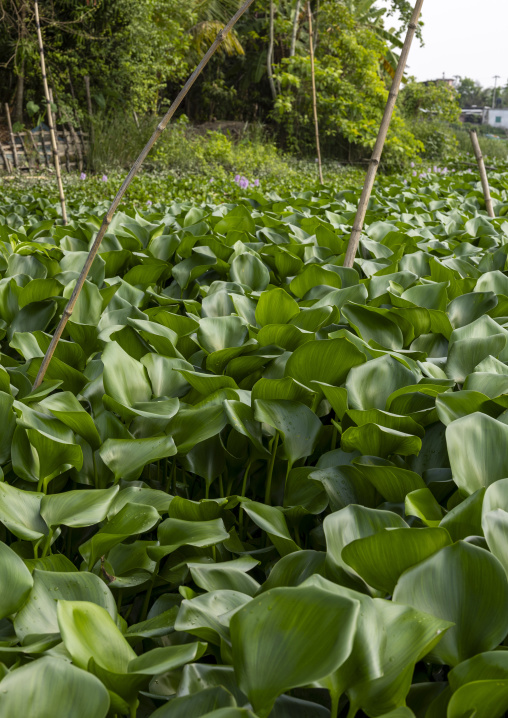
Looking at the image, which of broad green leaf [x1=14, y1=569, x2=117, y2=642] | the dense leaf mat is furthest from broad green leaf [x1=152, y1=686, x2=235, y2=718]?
broad green leaf [x1=14, y1=569, x2=117, y2=642]

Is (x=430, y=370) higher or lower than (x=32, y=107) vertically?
lower

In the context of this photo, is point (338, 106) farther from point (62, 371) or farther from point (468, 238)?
point (62, 371)

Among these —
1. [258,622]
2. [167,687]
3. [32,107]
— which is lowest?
[167,687]

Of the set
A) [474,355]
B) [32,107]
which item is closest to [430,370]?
[474,355]

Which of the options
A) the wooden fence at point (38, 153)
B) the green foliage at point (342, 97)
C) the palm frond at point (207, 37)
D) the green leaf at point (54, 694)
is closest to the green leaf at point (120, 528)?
the green leaf at point (54, 694)

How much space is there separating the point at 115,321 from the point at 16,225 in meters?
2.09

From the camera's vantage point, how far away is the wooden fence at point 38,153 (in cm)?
1442

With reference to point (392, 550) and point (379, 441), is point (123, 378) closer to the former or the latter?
point (379, 441)

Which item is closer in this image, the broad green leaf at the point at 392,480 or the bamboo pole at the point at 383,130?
the broad green leaf at the point at 392,480

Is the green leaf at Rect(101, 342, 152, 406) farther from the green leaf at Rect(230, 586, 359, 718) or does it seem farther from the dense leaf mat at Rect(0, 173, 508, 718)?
the green leaf at Rect(230, 586, 359, 718)

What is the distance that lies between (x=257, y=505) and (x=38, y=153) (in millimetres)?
16352

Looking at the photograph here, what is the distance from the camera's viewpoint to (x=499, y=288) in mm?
1882

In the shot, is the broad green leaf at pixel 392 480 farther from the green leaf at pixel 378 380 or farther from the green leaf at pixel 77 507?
the green leaf at pixel 77 507

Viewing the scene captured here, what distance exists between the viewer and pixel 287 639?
22.4 inches
